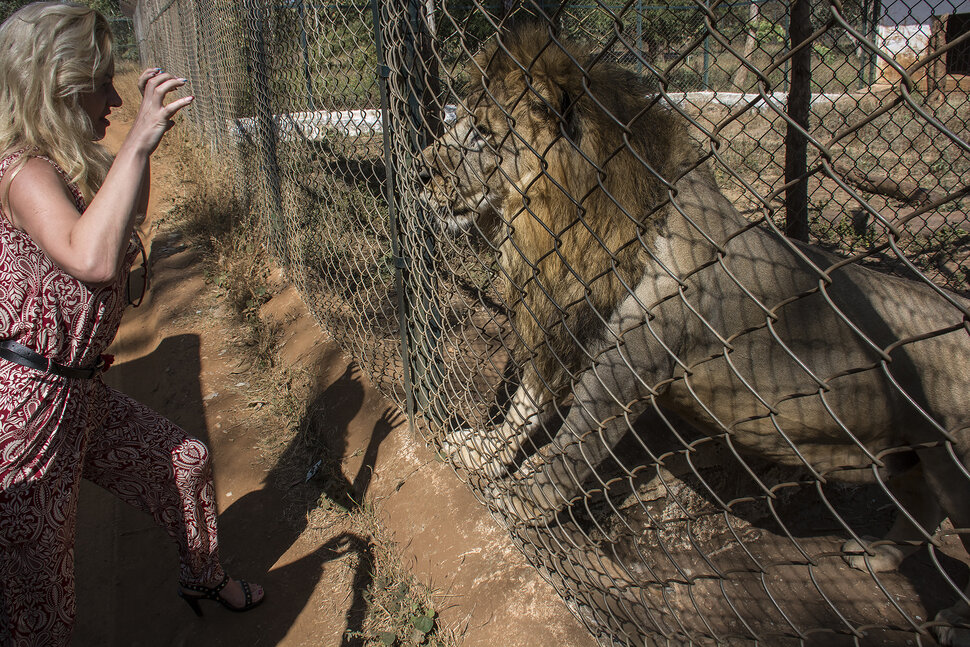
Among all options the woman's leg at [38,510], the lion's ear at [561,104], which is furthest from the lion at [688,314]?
the woman's leg at [38,510]

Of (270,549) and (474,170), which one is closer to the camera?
(474,170)

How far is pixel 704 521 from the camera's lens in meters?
3.07

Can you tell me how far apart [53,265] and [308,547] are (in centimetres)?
189

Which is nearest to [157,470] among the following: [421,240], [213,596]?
[213,596]

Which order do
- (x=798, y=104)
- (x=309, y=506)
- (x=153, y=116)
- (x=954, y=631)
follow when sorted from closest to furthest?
1. (x=153, y=116)
2. (x=954, y=631)
3. (x=309, y=506)
4. (x=798, y=104)

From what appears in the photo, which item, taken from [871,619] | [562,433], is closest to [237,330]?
[562,433]

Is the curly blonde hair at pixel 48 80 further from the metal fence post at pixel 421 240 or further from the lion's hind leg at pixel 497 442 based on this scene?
the lion's hind leg at pixel 497 442

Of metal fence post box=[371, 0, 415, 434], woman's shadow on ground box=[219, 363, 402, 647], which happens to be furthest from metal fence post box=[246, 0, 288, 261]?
metal fence post box=[371, 0, 415, 434]

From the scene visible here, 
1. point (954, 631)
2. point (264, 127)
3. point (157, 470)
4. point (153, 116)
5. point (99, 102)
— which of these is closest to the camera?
point (153, 116)

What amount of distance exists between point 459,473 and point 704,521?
1246 mm

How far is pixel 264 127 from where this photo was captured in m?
5.13

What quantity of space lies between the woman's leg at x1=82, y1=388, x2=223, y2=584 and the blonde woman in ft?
0.77

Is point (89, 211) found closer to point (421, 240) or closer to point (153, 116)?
point (153, 116)

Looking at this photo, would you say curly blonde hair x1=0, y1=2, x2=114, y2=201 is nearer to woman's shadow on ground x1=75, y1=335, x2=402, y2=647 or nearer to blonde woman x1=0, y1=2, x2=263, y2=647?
blonde woman x1=0, y1=2, x2=263, y2=647
